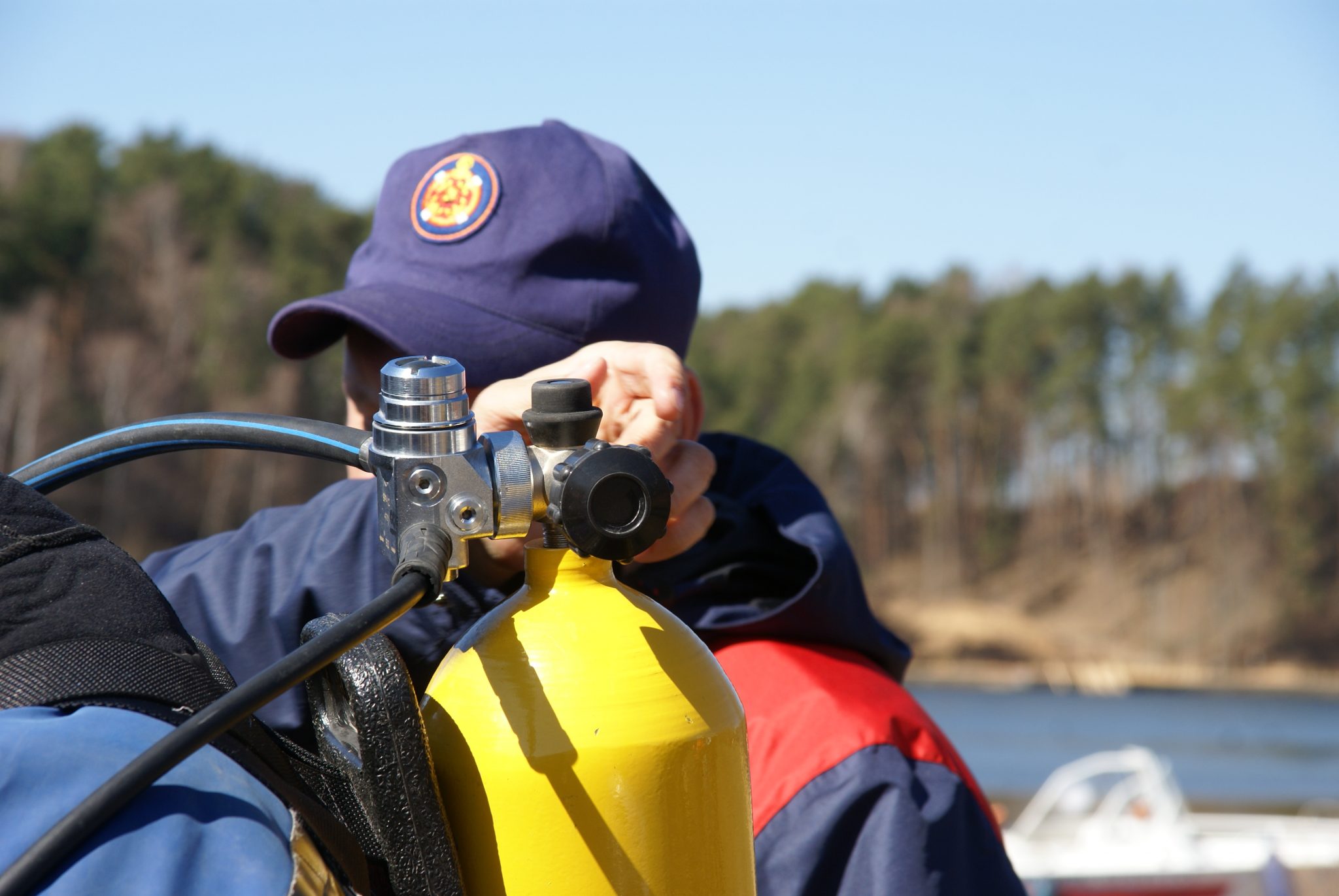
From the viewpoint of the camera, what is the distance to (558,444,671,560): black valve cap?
740 mm

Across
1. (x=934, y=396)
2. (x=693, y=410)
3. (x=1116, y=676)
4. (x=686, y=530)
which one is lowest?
(x=1116, y=676)

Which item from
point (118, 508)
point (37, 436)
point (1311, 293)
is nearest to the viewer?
point (37, 436)

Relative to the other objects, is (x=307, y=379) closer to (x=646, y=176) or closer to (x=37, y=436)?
(x=37, y=436)

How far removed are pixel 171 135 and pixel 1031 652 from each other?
34537 millimetres

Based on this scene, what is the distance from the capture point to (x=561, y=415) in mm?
787

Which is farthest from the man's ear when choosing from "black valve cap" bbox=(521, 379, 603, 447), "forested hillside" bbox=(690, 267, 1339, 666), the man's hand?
"forested hillside" bbox=(690, 267, 1339, 666)

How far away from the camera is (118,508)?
32.0 metres

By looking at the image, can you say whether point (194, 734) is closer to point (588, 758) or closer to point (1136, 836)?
point (588, 758)

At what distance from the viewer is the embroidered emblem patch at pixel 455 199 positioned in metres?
1.49

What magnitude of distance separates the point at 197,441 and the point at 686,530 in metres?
0.60

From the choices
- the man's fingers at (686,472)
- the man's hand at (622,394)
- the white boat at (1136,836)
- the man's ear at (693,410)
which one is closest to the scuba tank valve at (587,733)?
the man's hand at (622,394)

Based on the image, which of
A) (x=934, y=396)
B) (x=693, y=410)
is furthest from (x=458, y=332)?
(x=934, y=396)

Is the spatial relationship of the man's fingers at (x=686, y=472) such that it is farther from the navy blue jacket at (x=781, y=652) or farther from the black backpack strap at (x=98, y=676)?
the black backpack strap at (x=98, y=676)

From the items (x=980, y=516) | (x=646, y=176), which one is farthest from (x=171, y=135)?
(x=646, y=176)
